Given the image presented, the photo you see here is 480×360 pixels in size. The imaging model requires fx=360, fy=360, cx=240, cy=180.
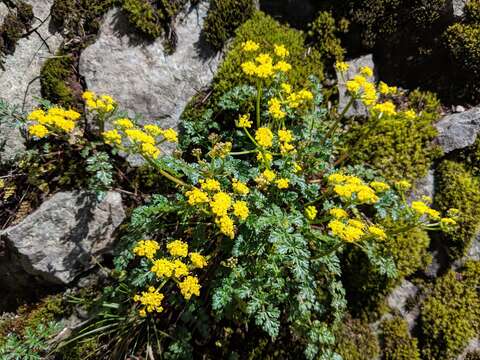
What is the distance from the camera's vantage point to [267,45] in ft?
15.0

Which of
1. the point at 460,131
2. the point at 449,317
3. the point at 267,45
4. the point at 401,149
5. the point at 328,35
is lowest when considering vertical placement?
the point at 449,317

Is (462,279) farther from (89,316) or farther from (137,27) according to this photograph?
(137,27)

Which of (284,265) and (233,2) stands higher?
(233,2)

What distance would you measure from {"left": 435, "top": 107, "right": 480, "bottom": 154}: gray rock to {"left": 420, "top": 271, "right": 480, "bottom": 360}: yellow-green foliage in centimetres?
158

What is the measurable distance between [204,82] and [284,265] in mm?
2435

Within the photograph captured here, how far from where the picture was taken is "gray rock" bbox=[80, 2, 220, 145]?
4246 millimetres

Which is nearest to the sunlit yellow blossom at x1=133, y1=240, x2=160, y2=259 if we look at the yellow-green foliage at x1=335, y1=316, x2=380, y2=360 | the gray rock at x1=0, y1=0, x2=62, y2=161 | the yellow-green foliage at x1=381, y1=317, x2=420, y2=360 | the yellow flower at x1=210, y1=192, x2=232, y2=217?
the yellow flower at x1=210, y1=192, x2=232, y2=217

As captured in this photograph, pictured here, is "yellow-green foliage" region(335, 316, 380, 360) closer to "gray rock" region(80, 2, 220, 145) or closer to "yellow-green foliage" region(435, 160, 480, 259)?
"yellow-green foliage" region(435, 160, 480, 259)

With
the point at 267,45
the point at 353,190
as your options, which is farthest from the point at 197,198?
the point at 267,45

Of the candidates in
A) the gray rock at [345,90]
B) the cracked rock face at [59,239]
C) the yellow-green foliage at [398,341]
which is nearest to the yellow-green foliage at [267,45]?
the gray rock at [345,90]

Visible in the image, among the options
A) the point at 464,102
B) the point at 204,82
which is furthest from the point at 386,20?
the point at 204,82

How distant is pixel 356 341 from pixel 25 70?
489 centimetres

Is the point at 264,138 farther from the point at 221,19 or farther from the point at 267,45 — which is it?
the point at 221,19

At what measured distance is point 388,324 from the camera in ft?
13.9
